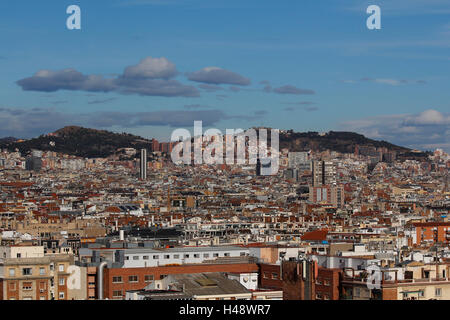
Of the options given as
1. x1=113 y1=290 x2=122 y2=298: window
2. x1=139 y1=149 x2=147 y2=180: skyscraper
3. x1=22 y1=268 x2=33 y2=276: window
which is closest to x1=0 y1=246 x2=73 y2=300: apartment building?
x1=22 y1=268 x2=33 y2=276: window

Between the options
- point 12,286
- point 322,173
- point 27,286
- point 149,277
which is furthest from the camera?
point 322,173

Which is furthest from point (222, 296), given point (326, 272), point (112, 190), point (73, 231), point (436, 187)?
point (436, 187)

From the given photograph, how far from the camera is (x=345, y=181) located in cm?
18425

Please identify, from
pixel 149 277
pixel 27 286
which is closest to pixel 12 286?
pixel 27 286

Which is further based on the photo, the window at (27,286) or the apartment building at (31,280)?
the window at (27,286)

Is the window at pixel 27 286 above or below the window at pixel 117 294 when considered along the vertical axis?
above

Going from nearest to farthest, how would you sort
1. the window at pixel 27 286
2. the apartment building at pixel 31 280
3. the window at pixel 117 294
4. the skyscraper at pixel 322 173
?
the apartment building at pixel 31 280 → the window at pixel 27 286 → the window at pixel 117 294 → the skyscraper at pixel 322 173

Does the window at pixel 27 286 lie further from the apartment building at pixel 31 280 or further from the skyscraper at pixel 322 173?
the skyscraper at pixel 322 173

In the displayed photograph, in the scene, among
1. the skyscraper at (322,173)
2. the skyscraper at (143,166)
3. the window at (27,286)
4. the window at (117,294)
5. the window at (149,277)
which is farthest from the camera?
the skyscraper at (143,166)

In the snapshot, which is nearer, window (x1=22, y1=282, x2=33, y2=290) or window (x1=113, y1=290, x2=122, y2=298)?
window (x1=22, y1=282, x2=33, y2=290)

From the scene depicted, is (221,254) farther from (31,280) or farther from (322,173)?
(322,173)

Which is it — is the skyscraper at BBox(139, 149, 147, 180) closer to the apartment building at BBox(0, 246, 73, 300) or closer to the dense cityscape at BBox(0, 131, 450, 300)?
the dense cityscape at BBox(0, 131, 450, 300)

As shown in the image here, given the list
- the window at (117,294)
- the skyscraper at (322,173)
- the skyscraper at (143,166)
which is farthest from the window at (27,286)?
the skyscraper at (143,166)
